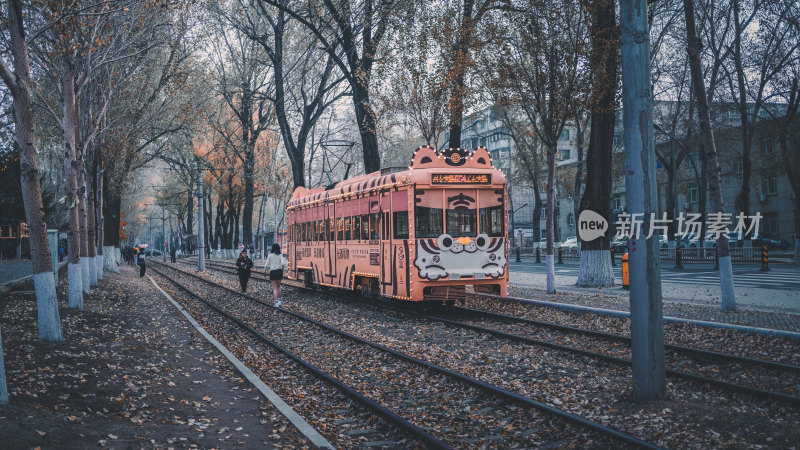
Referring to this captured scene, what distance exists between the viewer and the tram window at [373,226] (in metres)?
15.8

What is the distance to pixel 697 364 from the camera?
362 inches

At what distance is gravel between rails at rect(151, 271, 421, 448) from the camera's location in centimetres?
654

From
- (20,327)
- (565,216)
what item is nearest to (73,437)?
(20,327)

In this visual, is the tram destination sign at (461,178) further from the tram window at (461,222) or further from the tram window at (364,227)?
the tram window at (364,227)

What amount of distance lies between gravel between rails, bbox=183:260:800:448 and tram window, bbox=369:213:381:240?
3495mm

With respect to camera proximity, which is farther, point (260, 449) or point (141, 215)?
point (141, 215)

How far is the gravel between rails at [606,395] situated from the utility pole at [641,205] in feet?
1.49

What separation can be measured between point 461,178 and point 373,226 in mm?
2889

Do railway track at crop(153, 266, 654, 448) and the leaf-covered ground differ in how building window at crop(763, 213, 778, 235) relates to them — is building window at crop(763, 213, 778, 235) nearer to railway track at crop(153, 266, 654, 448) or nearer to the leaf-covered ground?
railway track at crop(153, 266, 654, 448)

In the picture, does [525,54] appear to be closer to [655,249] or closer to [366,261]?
[366,261]

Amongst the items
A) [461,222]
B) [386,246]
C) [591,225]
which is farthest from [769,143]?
[386,246]

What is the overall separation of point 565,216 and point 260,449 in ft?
230

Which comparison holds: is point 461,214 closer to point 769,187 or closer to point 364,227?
point 364,227

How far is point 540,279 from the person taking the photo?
25141 mm
